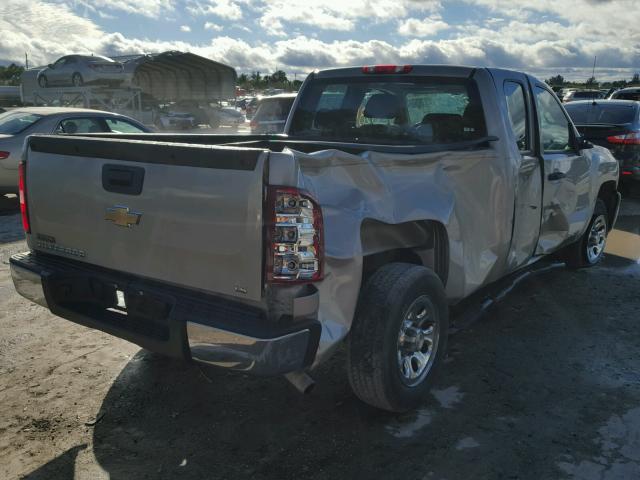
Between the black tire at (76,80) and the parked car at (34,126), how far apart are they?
13.2 meters

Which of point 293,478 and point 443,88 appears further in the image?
point 443,88

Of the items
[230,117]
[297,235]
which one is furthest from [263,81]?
[297,235]

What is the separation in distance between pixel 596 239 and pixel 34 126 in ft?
24.6

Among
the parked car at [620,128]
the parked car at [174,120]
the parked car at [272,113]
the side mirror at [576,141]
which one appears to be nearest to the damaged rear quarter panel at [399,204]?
the side mirror at [576,141]

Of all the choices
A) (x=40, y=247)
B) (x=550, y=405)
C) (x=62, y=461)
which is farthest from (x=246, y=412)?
(x=550, y=405)

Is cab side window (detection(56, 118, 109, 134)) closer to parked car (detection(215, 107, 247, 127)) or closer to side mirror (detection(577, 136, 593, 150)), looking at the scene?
side mirror (detection(577, 136, 593, 150))

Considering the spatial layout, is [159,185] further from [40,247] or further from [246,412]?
[246,412]

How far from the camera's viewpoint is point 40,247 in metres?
3.41

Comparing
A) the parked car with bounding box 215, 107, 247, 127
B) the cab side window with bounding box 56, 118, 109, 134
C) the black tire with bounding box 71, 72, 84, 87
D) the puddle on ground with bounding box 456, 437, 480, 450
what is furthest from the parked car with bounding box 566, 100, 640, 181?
the parked car with bounding box 215, 107, 247, 127

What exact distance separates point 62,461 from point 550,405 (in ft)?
8.53

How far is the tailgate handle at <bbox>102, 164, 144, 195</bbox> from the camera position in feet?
9.13

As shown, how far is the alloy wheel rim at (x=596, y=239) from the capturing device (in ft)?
20.1

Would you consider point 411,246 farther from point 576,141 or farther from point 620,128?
point 620,128

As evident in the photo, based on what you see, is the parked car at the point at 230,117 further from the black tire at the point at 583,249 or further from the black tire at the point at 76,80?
the black tire at the point at 583,249
